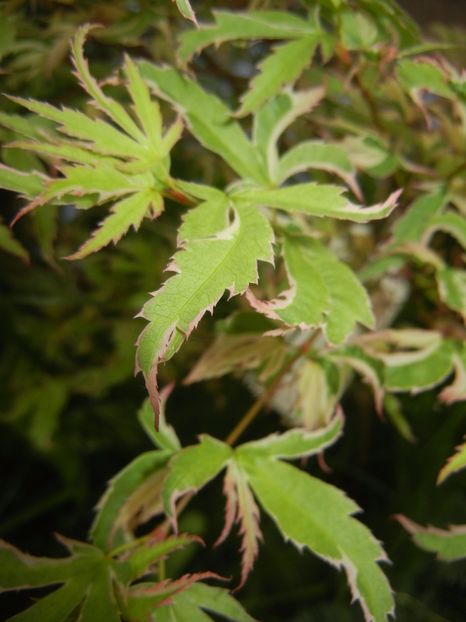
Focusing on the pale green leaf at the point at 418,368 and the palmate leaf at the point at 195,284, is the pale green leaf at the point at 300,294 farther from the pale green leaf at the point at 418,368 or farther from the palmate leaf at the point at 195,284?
the pale green leaf at the point at 418,368

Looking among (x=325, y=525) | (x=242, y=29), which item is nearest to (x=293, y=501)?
(x=325, y=525)

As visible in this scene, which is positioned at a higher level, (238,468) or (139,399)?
(238,468)

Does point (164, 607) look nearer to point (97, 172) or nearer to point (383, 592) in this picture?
point (383, 592)

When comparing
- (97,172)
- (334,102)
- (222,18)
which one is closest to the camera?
(97,172)

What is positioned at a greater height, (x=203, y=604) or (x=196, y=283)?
(x=196, y=283)

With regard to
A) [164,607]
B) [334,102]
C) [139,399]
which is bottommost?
[139,399]

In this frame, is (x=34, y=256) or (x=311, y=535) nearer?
(x=311, y=535)

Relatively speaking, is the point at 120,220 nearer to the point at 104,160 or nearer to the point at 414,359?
the point at 104,160

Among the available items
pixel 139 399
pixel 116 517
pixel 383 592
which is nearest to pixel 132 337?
pixel 139 399
